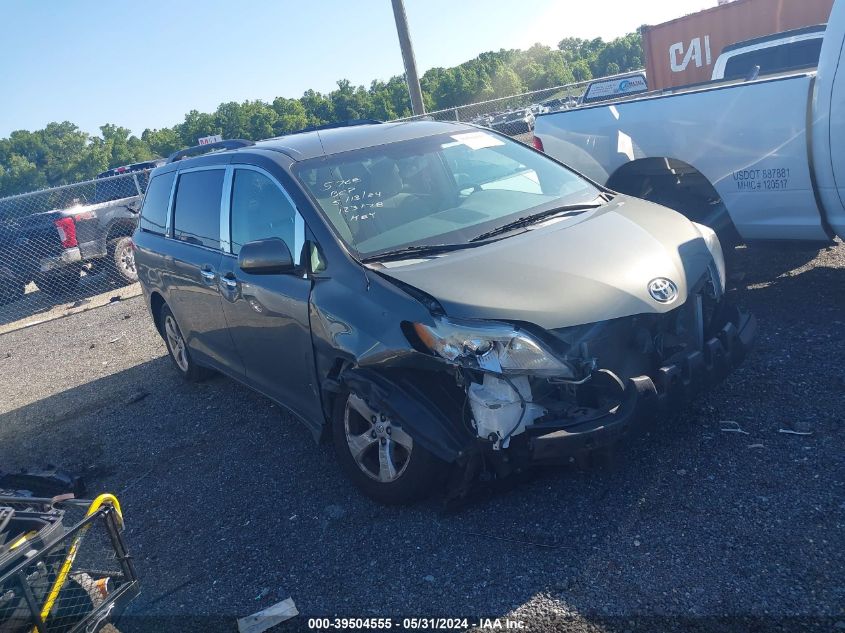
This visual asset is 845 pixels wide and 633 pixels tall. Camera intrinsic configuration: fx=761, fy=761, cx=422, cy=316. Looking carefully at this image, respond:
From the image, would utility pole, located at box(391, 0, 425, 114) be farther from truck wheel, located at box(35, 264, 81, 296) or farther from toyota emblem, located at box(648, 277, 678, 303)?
toyota emblem, located at box(648, 277, 678, 303)

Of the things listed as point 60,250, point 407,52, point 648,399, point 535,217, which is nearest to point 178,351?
point 535,217

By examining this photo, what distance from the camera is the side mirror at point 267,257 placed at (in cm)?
405

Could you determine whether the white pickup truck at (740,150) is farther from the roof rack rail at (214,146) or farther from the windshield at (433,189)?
the roof rack rail at (214,146)

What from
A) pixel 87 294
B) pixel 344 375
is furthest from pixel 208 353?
pixel 87 294

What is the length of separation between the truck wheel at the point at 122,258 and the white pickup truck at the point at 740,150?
870 centimetres

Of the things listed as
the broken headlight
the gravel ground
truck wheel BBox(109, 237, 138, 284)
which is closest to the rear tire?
the gravel ground

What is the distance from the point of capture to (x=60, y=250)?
12.1 meters

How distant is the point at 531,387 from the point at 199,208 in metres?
3.11

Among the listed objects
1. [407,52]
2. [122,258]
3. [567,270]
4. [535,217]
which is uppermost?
[407,52]

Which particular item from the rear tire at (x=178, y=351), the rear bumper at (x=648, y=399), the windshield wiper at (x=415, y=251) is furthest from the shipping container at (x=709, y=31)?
the windshield wiper at (x=415, y=251)

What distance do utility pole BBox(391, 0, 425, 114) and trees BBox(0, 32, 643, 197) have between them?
2418 cm

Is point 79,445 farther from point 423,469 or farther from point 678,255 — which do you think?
point 678,255

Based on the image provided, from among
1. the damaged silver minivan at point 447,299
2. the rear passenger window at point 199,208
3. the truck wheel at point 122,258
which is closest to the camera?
the damaged silver minivan at point 447,299

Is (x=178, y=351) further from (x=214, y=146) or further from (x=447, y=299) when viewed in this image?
(x=447, y=299)
